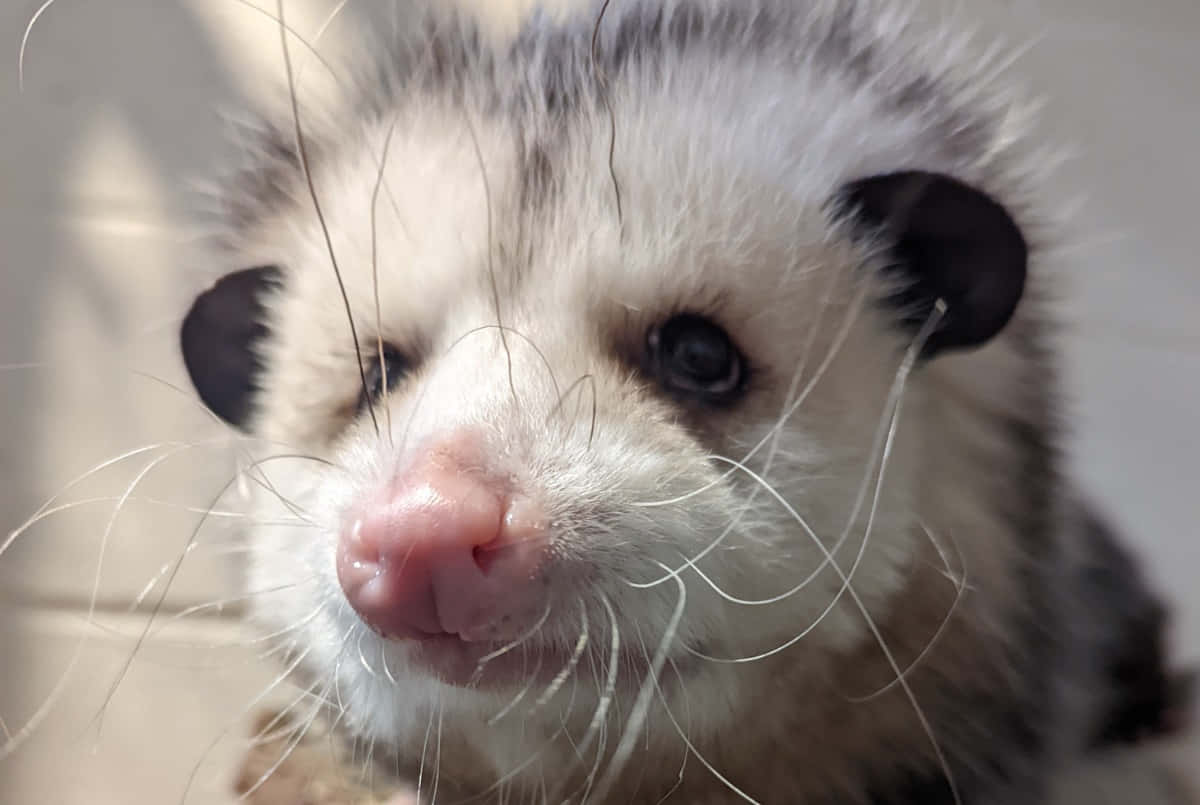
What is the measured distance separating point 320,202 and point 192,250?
0.93ft

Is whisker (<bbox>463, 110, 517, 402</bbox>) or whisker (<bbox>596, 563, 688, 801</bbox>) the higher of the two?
whisker (<bbox>463, 110, 517, 402</bbox>)

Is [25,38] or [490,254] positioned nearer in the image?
[490,254]

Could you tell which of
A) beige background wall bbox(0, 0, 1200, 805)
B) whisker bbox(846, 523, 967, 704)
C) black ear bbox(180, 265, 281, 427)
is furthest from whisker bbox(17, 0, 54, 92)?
whisker bbox(846, 523, 967, 704)

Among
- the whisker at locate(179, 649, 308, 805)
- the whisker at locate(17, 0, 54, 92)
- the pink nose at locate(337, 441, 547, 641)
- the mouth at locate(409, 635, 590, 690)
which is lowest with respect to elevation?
the whisker at locate(179, 649, 308, 805)

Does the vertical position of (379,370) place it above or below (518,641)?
above

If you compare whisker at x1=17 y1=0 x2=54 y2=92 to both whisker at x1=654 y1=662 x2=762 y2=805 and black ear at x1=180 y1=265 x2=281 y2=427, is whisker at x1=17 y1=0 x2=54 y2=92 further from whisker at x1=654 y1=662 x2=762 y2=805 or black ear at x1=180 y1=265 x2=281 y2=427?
whisker at x1=654 y1=662 x2=762 y2=805

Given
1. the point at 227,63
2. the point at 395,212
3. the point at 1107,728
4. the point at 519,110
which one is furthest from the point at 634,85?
the point at 1107,728

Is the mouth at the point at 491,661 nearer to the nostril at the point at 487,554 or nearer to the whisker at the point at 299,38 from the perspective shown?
the nostril at the point at 487,554

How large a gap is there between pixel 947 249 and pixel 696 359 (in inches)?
7.9

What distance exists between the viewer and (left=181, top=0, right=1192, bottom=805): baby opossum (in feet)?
1.83

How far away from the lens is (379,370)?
70cm

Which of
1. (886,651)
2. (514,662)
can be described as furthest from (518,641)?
(886,651)

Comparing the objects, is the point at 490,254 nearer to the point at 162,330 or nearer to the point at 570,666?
the point at 570,666

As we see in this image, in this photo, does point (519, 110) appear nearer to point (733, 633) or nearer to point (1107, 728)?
point (733, 633)
